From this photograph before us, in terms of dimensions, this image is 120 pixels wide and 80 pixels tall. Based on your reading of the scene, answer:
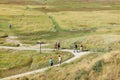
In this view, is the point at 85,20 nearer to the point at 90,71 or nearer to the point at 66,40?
the point at 66,40

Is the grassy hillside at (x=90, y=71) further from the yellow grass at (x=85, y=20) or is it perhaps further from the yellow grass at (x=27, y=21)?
the yellow grass at (x=85, y=20)

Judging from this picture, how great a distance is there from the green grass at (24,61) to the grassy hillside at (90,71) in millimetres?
Answer: 6764

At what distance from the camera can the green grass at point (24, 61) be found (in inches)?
1981

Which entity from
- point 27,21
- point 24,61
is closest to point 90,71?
point 24,61

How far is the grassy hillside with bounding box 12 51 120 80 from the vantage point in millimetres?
39031

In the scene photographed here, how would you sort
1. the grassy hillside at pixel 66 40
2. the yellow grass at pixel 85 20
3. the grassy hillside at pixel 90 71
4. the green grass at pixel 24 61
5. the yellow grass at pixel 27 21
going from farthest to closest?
the yellow grass at pixel 85 20
the yellow grass at pixel 27 21
the green grass at pixel 24 61
the grassy hillside at pixel 66 40
the grassy hillside at pixel 90 71

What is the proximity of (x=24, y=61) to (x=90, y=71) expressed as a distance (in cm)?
1664

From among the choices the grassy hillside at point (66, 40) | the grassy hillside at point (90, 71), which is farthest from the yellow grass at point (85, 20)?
the grassy hillside at point (90, 71)

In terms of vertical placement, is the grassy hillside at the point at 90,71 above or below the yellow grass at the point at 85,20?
above

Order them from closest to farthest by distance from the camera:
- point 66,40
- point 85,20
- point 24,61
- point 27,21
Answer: point 24,61, point 66,40, point 27,21, point 85,20

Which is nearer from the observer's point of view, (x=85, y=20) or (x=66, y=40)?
(x=66, y=40)

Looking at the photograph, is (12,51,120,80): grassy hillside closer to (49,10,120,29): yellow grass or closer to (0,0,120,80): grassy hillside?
(0,0,120,80): grassy hillside

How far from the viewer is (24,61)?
54000 millimetres

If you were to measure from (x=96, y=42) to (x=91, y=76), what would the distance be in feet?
76.3
